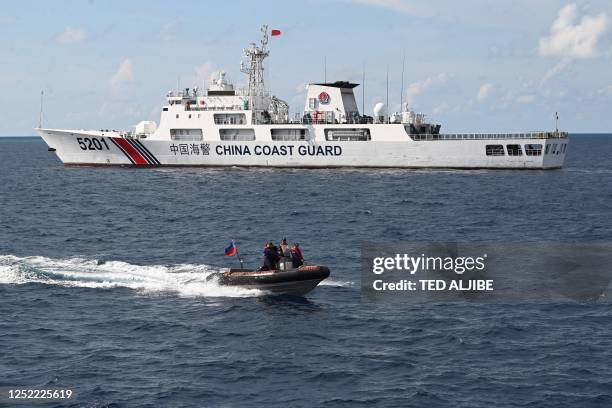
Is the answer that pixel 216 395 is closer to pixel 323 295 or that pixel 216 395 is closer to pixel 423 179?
pixel 323 295

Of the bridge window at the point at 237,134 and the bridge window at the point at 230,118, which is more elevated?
the bridge window at the point at 230,118

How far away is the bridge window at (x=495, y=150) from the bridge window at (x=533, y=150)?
282 cm

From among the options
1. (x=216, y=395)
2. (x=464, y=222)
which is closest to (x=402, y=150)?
(x=464, y=222)

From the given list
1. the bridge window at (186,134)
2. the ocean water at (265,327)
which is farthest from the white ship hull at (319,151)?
the ocean water at (265,327)

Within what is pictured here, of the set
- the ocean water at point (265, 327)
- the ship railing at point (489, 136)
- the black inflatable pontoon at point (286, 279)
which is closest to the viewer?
the ocean water at point (265, 327)

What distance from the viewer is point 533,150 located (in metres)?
83.4

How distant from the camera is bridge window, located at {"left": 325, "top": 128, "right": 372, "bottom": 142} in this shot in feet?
275

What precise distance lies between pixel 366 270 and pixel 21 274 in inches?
641

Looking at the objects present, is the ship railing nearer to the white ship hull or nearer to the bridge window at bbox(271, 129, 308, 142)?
the white ship hull

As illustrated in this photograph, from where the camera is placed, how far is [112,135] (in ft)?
293

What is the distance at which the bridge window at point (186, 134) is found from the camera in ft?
289

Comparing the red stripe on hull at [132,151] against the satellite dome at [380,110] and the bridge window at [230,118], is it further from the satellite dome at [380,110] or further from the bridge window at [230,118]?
the satellite dome at [380,110]

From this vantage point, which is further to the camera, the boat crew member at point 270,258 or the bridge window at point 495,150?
the bridge window at point 495,150

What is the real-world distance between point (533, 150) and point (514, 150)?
2170 millimetres
